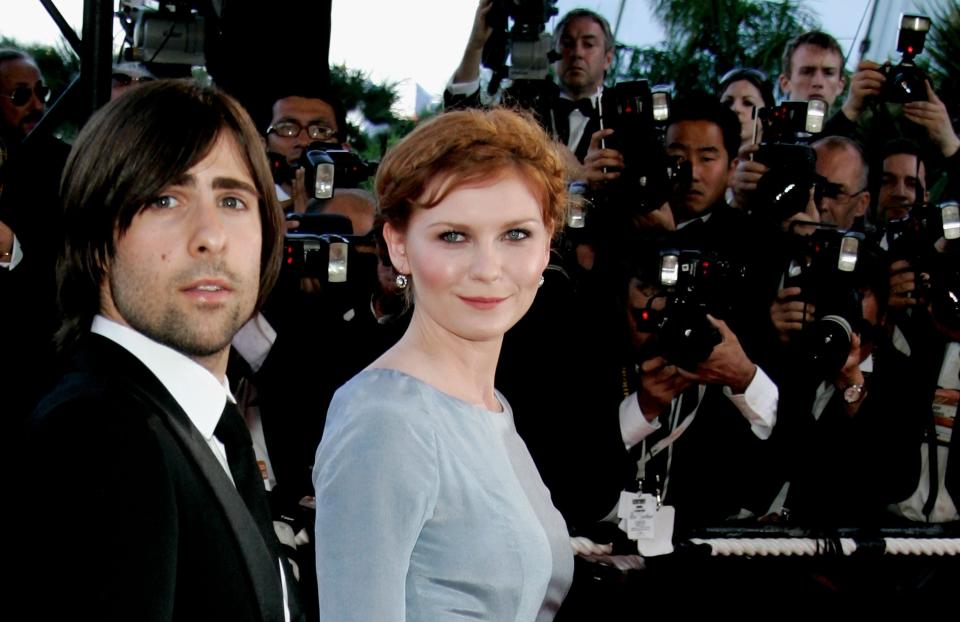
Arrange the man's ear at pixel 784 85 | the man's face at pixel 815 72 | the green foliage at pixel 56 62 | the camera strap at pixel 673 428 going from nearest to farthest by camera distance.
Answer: the camera strap at pixel 673 428
the man's face at pixel 815 72
the man's ear at pixel 784 85
the green foliage at pixel 56 62

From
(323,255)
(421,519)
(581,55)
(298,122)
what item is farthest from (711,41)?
(421,519)

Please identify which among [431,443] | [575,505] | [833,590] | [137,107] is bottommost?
[833,590]

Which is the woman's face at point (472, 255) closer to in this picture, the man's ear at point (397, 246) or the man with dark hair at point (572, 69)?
the man's ear at point (397, 246)

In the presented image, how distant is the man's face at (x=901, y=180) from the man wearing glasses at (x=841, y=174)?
12.7 inches

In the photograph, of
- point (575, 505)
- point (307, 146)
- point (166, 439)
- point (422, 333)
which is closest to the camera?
point (166, 439)

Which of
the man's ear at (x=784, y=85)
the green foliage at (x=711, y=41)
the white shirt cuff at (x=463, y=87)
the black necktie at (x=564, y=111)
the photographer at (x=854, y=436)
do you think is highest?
the green foliage at (x=711, y=41)

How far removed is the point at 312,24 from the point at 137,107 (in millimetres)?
4223

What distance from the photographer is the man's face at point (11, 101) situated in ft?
13.6

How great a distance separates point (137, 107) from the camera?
4.58ft

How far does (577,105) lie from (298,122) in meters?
1.00

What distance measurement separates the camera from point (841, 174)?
13.5 feet

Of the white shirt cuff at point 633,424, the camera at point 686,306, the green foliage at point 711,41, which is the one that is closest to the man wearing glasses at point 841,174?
the camera at point 686,306

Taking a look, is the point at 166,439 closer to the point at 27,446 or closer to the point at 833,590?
the point at 27,446

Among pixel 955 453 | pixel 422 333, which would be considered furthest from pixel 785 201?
pixel 422 333
